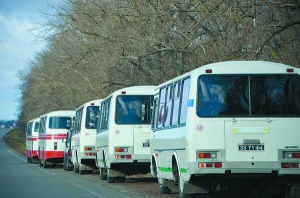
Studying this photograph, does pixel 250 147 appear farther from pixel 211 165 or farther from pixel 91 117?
pixel 91 117

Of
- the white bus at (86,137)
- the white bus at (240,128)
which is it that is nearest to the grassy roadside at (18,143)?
the white bus at (86,137)

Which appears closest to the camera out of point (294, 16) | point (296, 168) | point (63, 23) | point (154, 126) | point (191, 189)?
point (296, 168)

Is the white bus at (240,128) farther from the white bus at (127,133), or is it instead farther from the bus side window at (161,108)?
the white bus at (127,133)

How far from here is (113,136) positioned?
25125 mm

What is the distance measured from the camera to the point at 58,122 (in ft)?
138

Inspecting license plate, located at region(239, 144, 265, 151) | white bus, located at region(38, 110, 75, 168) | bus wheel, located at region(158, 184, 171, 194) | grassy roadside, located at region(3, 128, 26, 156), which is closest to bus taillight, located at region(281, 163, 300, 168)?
license plate, located at region(239, 144, 265, 151)

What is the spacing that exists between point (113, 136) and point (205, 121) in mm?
10011

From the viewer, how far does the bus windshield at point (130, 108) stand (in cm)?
2530

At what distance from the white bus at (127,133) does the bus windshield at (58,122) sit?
1573cm

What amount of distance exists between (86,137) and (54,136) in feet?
29.9

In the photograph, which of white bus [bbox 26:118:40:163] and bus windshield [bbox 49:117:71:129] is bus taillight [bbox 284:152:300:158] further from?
white bus [bbox 26:118:40:163]

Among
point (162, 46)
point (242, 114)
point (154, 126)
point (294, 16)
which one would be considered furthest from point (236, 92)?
point (162, 46)

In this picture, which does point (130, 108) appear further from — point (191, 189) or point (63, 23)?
point (63, 23)

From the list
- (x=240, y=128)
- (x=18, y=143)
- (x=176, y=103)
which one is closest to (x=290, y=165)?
(x=240, y=128)
